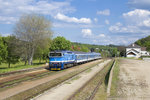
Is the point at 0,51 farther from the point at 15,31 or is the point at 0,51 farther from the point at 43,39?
the point at 43,39

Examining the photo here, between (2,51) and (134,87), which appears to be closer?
(134,87)

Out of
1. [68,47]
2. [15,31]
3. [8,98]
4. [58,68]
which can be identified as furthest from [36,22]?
[8,98]

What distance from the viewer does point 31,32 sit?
42500mm

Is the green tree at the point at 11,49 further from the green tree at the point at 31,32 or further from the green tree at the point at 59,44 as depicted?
the green tree at the point at 59,44

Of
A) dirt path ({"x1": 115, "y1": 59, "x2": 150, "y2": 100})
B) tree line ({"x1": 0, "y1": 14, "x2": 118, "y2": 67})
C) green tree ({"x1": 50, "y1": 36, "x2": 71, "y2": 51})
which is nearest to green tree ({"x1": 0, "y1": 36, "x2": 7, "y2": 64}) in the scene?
tree line ({"x1": 0, "y1": 14, "x2": 118, "y2": 67})

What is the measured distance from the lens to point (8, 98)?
11664 millimetres

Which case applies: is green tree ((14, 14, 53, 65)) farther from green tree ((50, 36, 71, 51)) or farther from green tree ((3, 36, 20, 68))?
green tree ((50, 36, 71, 51))

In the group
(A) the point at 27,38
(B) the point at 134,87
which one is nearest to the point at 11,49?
(A) the point at 27,38

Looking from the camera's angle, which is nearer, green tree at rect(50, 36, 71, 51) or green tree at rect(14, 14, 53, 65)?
green tree at rect(14, 14, 53, 65)

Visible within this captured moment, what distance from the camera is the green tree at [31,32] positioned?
139 ft

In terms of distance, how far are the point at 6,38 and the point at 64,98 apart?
1401 inches

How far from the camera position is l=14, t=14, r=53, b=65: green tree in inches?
1663

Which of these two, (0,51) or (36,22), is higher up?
(36,22)

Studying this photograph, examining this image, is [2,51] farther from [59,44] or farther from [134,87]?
[134,87]
